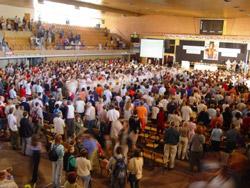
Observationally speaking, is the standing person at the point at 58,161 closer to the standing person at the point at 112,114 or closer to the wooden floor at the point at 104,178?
the wooden floor at the point at 104,178

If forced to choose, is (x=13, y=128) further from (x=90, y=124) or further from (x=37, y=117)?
(x=90, y=124)

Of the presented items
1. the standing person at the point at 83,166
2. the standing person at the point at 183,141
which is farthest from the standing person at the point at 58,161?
the standing person at the point at 183,141

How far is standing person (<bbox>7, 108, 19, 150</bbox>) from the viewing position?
414 inches

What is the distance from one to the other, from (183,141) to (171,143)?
90 centimetres

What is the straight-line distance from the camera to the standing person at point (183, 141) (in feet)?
33.3

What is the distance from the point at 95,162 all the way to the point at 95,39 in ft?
97.6

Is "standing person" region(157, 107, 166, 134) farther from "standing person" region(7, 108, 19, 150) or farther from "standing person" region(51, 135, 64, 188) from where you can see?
"standing person" region(7, 108, 19, 150)

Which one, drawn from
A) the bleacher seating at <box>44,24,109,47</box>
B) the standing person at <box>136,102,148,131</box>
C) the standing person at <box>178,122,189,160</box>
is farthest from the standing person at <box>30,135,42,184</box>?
the bleacher seating at <box>44,24,109,47</box>

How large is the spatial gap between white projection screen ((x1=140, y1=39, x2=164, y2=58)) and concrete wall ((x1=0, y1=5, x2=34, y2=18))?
1369 cm

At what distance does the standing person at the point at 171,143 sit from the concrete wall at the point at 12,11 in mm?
24297

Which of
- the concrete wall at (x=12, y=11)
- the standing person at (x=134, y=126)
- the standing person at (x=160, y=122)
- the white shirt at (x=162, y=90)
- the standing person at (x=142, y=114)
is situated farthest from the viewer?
the concrete wall at (x=12, y=11)

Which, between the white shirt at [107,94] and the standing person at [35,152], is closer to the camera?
the standing person at [35,152]

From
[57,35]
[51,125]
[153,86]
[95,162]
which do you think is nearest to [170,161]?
[95,162]

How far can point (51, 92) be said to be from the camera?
1575cm
